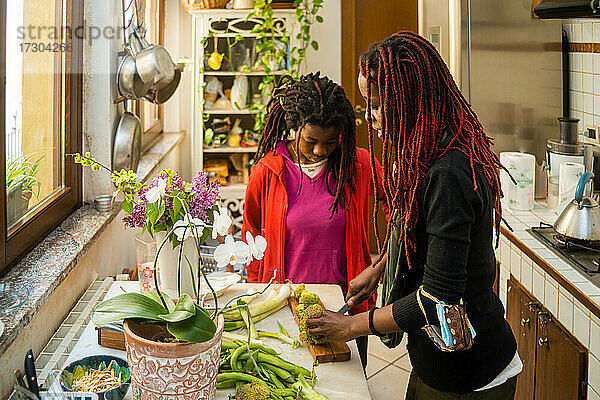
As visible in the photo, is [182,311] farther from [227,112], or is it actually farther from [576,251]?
[227,112]

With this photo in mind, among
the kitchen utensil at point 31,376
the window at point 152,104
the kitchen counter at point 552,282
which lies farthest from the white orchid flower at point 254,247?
the window at point 152,104

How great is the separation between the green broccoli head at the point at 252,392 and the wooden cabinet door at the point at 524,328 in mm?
1332

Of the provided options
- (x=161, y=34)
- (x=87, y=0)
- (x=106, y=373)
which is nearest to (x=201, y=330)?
(x=106, y=373)

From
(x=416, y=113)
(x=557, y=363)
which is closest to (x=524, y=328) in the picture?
(x=557, y=363)

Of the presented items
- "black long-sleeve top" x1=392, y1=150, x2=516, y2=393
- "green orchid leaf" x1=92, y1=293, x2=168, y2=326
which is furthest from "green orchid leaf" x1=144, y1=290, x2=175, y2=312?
"black long-sleeve top" x1=392, y1=150, x2=516, y2=393

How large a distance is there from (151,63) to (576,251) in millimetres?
1755

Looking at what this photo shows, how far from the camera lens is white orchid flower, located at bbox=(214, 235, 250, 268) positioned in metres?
1.52

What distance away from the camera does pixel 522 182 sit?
3.02 metres

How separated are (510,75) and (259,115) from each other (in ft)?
6.18

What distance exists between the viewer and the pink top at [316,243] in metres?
2.34

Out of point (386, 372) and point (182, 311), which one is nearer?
point (182, 311)

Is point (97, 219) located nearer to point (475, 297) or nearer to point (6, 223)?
point (6, 223)

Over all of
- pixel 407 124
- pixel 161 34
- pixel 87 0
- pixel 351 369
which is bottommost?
pixel 351 369

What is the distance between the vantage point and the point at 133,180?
1783 millimetres
